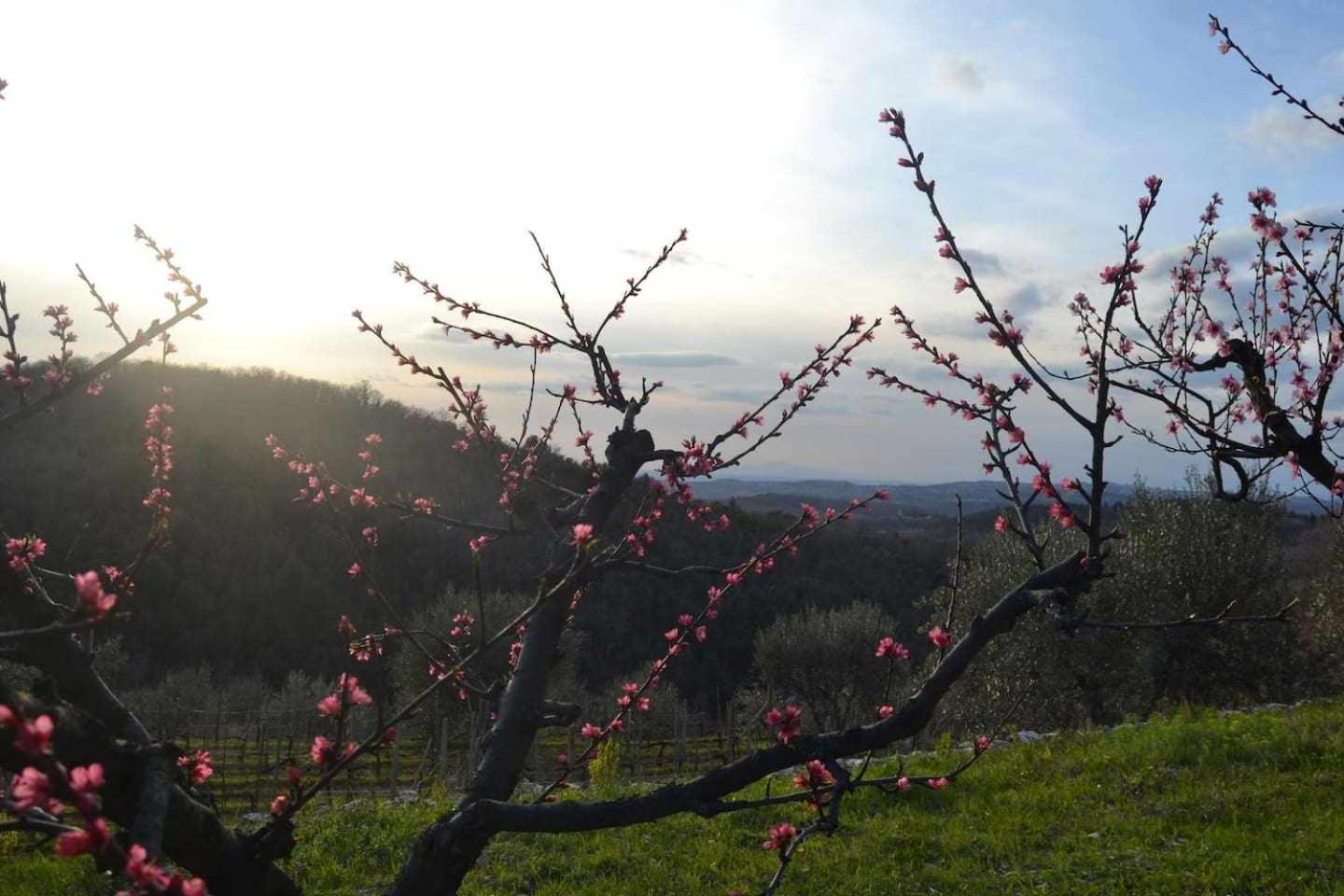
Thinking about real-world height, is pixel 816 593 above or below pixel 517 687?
below

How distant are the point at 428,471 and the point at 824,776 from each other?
67.5m

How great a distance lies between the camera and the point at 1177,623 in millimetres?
3002

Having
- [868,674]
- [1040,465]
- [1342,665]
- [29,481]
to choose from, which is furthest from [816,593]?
[1040,465]

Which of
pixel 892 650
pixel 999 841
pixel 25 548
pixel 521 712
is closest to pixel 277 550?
pixel 999 841

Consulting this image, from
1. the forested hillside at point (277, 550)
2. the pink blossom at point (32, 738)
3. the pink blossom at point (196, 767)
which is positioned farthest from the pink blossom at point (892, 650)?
the forested hillside at point (277, 550)

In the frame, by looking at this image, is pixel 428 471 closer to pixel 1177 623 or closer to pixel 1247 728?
pixel 1247 728

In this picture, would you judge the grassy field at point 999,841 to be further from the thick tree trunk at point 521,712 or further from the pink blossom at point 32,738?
the pink blossom at point 32,738

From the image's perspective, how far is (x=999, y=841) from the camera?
8406 millimetres

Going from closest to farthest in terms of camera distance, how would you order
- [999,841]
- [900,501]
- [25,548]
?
[25,548], [999,841], [900,501]

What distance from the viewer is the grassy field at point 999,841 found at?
24.9 ft

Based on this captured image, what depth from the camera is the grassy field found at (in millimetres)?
7578

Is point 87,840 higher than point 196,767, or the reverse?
point 87,840

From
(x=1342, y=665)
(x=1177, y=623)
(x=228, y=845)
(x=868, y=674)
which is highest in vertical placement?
(x=1177, y=623)

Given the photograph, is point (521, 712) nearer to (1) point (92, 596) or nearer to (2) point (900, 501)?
(1) point (92, 596)
